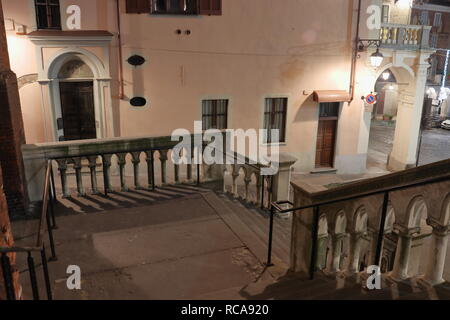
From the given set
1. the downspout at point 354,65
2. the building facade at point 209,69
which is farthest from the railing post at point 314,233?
the downspout at point 354,65

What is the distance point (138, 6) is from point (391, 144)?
53.3ft

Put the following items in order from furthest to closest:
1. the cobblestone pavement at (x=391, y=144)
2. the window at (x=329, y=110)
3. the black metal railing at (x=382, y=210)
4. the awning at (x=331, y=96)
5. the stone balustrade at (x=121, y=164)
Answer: the cobblestone pavement at (x=391, y=144) → the window at (x=329, y=110) → the awning at (x=331, y=96) → the stone balustrade at (x=121, y=164) → the black metal railing at (x=382, y=210)

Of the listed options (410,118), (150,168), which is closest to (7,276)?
(150,168)

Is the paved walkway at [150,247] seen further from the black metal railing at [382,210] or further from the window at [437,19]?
the window at [437,19]

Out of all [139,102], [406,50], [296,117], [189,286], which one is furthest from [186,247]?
[406,50]

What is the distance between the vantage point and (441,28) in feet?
113

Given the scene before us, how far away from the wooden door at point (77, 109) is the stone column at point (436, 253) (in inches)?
424

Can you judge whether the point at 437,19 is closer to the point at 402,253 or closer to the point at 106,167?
the point at 106,167

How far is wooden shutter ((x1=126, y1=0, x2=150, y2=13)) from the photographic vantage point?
36.8ft

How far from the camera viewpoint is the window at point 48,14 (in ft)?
35.5

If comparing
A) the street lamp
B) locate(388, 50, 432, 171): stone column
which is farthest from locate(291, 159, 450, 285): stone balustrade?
locate(388, 50, 432, 171): stone column

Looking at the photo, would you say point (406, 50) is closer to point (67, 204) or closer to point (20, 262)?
point (67, 204)

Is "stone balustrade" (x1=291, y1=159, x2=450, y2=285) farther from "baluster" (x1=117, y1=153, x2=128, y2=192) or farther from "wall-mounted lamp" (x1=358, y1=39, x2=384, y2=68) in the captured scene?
"wall-mounted lamp" (x1=358, y1=39, x2=384, y2=68)

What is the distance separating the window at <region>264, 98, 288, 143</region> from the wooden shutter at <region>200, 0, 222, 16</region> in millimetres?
3538
